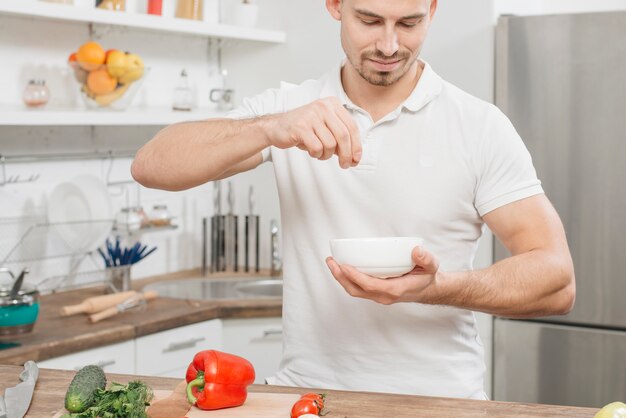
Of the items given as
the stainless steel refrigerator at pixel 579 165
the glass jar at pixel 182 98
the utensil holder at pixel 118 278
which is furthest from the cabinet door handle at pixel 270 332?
the glass jar at pixel 182 98

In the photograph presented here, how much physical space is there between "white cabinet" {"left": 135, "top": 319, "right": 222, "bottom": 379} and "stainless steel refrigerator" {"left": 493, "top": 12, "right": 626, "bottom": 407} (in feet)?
3.36

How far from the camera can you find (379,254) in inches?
62.9

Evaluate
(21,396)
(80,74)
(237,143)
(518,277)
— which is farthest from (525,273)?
(80,74)

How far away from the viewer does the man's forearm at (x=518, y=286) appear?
180 cm

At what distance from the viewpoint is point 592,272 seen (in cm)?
327

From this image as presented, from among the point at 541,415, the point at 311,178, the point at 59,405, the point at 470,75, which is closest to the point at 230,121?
the point at 311,178

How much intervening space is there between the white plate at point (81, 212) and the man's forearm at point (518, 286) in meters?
1.85

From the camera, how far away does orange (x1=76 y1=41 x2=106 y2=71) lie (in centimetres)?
Answer: 313

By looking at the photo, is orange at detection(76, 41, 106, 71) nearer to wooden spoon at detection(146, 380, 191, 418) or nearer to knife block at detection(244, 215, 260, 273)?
knife block at detection(244, 215, 260, 273)

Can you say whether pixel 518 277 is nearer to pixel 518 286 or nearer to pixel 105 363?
pixel 518 286

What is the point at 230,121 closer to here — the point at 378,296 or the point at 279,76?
the point at 378,296

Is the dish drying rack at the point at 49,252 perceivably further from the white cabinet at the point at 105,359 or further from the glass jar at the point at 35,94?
the white cabinet at the point at 105,359

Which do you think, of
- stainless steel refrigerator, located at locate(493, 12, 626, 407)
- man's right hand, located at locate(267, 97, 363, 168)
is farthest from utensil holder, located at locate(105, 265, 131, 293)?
man's right hand, located at locate(267, 97, 363, 168)

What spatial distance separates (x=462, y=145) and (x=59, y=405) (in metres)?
0.93
